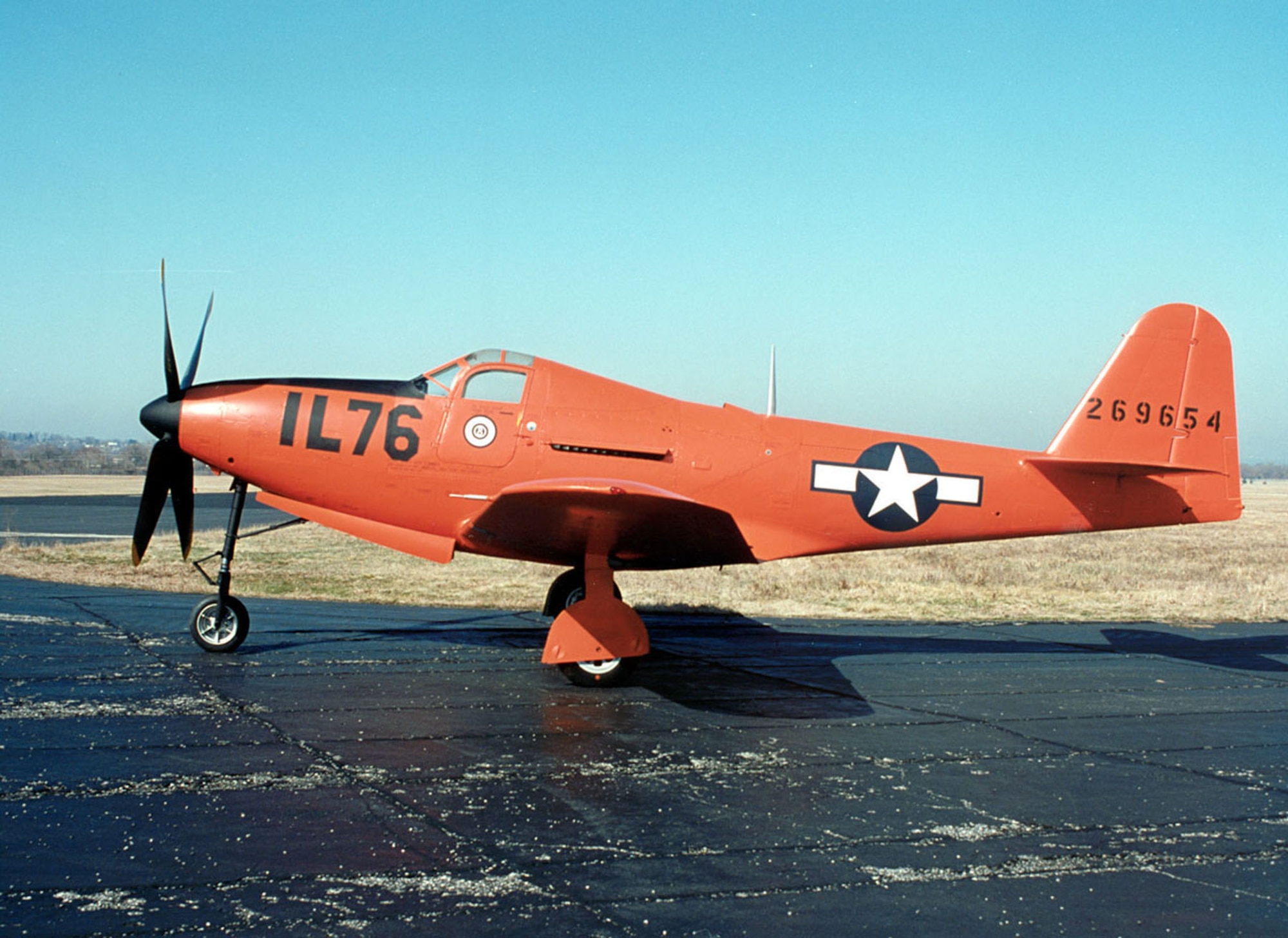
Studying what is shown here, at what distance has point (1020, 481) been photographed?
1225 cm

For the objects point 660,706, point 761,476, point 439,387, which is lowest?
point 660,706

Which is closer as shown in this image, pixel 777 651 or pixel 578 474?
pixel 578 474

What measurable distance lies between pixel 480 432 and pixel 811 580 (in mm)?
12096

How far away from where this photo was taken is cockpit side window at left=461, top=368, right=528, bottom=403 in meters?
11.0

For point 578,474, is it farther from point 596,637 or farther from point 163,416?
point 163,416

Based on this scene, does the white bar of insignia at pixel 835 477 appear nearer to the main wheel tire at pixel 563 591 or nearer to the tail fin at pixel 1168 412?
the tail fin at pixel 1168 412

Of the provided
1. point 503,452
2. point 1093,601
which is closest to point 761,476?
point 503,452

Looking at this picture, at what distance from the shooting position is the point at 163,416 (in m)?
10.9

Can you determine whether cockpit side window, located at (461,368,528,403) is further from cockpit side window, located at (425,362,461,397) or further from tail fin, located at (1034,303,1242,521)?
tail fin, located at (1034,303,1242,521)

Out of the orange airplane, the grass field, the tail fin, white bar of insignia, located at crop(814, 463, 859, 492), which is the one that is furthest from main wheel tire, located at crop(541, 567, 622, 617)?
the tail fin

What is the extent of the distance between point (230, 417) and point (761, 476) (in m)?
5.37

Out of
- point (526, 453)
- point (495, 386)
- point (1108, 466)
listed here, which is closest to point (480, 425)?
point (495, 386)

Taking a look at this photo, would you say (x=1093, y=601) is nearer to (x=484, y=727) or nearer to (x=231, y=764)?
(x=484, y=727)

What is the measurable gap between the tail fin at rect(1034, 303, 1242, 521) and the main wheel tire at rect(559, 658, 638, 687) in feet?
18.1
